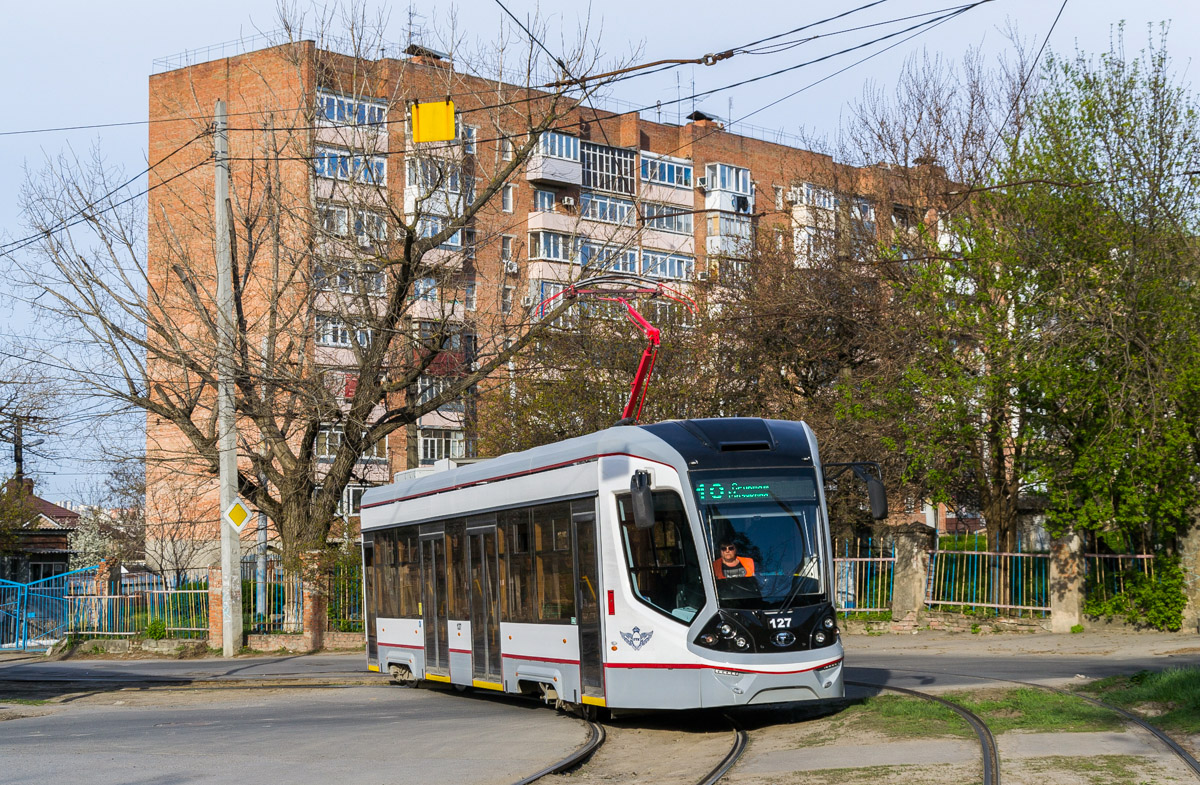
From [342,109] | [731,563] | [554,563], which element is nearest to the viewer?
[731,563]

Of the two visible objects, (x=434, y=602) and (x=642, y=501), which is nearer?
(x=642, y=501)

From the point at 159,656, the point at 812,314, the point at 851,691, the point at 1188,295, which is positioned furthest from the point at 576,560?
the point at 812,314

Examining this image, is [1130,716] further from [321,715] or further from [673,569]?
[321,715]

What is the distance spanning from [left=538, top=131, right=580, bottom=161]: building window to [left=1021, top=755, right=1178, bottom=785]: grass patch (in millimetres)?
50413

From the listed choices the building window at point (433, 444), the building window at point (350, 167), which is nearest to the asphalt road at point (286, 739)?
the building window at point (350, 167)

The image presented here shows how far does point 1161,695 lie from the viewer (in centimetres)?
1316

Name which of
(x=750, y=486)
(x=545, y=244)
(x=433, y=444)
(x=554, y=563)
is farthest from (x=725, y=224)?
(x=750, y=486)

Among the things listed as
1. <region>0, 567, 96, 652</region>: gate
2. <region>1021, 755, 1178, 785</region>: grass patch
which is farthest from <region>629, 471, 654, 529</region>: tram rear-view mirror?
<region>0, 567, 96, 652</region>: gate

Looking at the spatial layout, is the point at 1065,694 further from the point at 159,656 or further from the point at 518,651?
the point at 159,656

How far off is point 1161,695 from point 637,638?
512cm

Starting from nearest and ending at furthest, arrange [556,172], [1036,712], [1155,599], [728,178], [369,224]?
[1036,712], [1155,599], [369,224], [556,172], [728,178]

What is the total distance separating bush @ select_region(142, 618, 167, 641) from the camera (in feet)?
96.3

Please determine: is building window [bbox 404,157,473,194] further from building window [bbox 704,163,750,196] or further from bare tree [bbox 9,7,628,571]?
building window [bbox 704,163,750,196]

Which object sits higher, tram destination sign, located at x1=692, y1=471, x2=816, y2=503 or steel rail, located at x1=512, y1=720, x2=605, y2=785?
tram destination sign, located at x1=692, y1=471, x2=816, y2=503
